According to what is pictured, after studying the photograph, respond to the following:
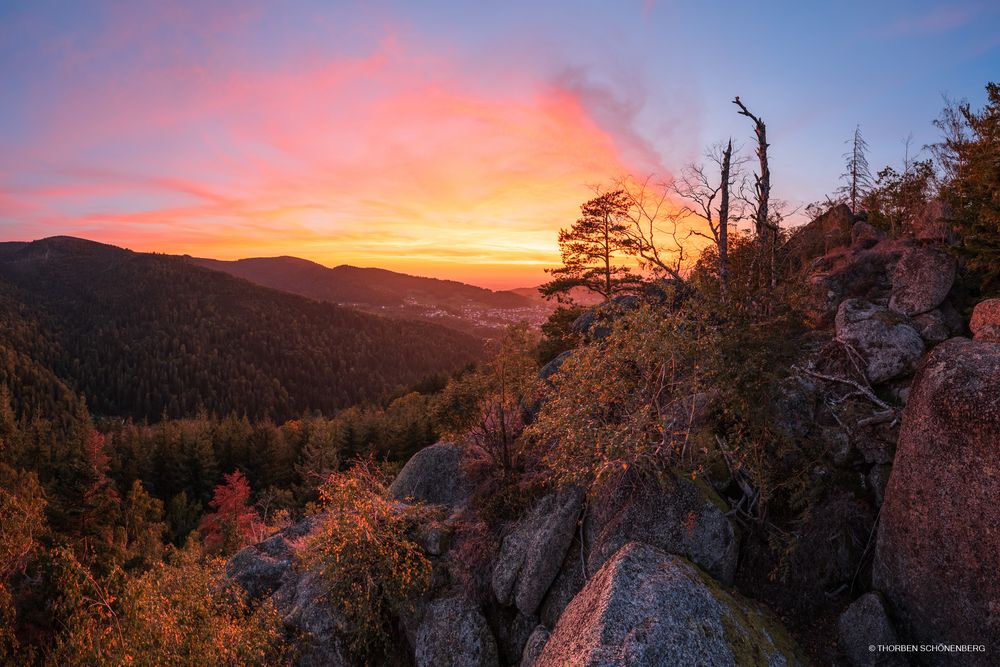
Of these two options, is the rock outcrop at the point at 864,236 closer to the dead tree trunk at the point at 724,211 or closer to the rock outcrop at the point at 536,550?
the dead tree trunk at the point at 724,211

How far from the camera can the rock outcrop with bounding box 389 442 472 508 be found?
23500 mm

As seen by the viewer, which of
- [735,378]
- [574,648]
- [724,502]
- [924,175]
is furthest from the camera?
Answer: [924,175]

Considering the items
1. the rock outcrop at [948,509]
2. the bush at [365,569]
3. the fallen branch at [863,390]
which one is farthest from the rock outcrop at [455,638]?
the fallen branch at [863,390]

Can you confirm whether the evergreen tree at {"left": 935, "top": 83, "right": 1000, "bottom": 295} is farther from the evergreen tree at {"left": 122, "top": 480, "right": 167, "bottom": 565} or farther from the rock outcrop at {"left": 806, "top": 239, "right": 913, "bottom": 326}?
the evergreen tree at {"left": 122, "top": 480, "right": 167, "bottom": 565}

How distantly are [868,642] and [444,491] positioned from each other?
17.5 metres

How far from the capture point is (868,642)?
34.1ft

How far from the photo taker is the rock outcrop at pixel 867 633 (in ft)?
33.3

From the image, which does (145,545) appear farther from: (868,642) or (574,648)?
(868,642)

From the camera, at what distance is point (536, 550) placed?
15.0 metres

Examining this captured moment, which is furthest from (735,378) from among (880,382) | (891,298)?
(891,298)

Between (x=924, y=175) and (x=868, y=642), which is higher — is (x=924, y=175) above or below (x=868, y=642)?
above

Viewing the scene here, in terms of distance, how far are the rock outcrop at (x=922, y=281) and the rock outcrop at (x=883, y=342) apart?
196 cm

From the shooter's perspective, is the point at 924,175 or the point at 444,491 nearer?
the point at 444,491

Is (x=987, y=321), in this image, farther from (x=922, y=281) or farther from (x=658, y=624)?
(x=658, y=624)
